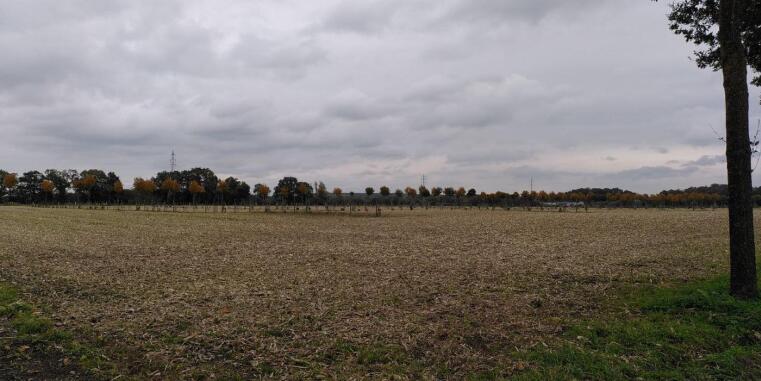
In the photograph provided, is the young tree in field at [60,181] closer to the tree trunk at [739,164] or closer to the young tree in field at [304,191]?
the young tree in field at [304,191]

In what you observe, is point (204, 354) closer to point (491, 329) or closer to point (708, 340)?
point (491, 329)

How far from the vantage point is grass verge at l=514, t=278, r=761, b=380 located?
539cm

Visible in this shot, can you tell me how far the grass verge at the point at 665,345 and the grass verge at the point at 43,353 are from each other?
19.1 feet

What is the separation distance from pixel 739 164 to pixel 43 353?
39.3 ft

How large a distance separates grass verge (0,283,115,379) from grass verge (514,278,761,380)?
19.1 ft

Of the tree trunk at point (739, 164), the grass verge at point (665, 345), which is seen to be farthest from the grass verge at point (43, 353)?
the tree trunk at point (739, 164)

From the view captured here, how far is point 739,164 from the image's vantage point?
7.64 m

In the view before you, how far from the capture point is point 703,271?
11.6 meters

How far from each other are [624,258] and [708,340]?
9.53m

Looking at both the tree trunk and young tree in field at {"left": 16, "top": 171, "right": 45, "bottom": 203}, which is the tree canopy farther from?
young tree in field at {"left": 16, "top": 171, "right": 45, "bottom": 203}

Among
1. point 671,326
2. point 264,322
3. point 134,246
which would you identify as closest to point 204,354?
point 264,322

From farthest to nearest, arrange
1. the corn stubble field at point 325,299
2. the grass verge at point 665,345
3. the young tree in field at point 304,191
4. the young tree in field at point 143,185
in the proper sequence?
the young tree in field at point 304,191, the young tree in field at point 143,185, the corn stubble field at point 325,299, the grass verge at point 665,345

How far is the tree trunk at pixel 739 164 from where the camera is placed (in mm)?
7668

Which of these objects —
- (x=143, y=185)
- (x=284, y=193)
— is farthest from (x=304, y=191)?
(x=143, y=185)
